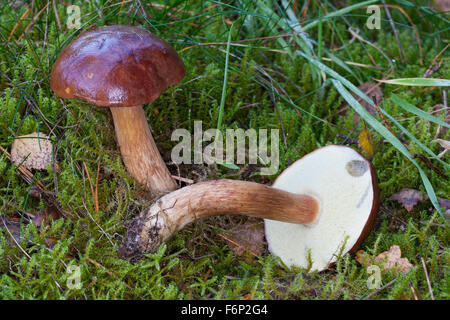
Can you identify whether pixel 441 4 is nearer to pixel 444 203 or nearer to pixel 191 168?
pixel 444 203

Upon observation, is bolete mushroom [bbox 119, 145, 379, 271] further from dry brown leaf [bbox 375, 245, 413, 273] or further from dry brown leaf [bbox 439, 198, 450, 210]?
dry brown leaf [bbox 439, 198, 450, 210]

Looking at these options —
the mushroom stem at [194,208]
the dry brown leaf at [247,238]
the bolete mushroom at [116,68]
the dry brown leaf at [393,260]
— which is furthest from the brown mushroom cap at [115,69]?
the dry brown leaf at [393,260]

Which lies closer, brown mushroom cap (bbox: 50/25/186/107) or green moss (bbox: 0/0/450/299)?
brown mushroom cap (bbox: 50/25/186/107)

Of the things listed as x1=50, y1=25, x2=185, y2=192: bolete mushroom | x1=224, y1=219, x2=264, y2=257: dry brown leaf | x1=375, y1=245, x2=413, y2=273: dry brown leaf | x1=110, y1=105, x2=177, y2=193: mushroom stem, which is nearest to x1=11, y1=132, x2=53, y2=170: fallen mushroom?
x1=110, y1=105, x2=177, y2=193: mushroom stem

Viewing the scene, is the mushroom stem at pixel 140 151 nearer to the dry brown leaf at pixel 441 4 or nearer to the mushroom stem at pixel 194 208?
the mushroom stem at pixel 194 208
